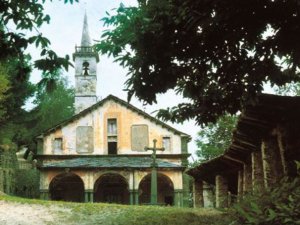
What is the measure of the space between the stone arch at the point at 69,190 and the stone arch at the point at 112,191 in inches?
49.9

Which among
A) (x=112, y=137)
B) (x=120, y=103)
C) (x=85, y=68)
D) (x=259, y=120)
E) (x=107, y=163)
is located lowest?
(x=259, y=120)

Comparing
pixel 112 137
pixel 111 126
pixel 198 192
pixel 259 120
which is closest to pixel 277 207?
pixel 259 120

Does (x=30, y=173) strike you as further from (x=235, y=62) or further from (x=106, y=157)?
(x=235, y=62)

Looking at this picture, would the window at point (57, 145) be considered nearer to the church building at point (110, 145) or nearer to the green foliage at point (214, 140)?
the church building at point (110, 145)

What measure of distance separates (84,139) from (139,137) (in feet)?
13.6

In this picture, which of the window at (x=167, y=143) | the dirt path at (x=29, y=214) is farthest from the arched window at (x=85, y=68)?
the dirt path at (x=29, y=214)

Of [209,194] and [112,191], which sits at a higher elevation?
[112,191]

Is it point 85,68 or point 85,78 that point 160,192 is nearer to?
→ point 85,78

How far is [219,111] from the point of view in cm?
877

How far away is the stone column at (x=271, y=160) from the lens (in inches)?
357

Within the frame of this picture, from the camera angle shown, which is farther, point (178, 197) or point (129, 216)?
point (178, 197)

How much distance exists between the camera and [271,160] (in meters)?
9.15

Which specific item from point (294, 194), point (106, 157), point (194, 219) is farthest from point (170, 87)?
point (106, 157)

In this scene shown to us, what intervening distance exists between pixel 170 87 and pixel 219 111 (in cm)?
127
